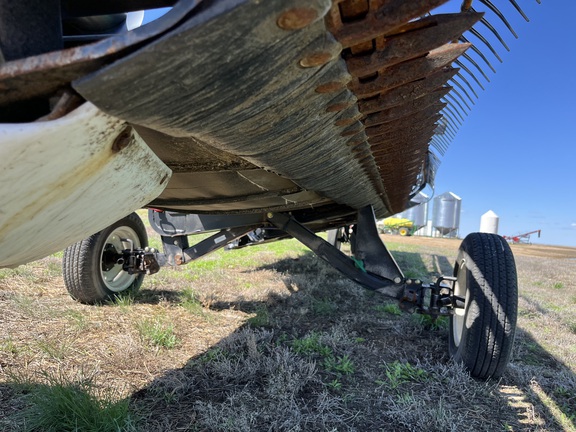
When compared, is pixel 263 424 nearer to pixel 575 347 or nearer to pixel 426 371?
pixel 426 371

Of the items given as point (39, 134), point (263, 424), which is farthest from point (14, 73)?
point (263, 424)

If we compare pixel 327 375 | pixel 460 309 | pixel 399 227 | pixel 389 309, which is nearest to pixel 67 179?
pixel 327 375

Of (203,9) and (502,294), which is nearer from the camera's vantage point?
(203,9)

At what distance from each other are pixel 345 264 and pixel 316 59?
6.89ft

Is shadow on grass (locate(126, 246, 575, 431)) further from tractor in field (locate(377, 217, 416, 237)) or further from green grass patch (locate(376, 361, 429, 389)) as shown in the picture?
tractor in field (locate(377, 217, 416, 237))

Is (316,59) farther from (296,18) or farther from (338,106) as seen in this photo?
(338,106)

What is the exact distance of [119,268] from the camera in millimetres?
3504

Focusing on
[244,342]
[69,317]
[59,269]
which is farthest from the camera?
[59,269]

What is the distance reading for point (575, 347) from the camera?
2859 millimetres

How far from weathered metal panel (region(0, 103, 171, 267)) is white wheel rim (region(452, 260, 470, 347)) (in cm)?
203

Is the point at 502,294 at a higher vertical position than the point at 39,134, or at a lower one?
lower

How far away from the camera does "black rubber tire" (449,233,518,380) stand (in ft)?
6.70

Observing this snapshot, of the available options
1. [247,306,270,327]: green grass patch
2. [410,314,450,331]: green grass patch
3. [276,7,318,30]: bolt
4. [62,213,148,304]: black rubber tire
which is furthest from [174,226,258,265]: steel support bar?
[276,7,318,30]: bolt

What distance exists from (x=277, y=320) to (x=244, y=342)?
64 centimetres
